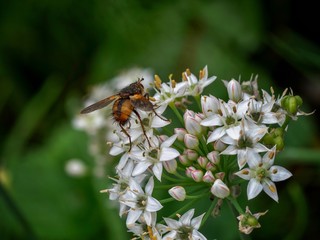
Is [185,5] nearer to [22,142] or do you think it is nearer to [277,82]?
[277,82]

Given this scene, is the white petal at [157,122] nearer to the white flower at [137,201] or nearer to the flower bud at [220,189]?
the white flower at [137,201]

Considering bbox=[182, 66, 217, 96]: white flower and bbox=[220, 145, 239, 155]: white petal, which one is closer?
bbox=[220, 145, 239, 155]: white petal

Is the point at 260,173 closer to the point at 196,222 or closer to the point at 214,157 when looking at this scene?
the point at 214,157

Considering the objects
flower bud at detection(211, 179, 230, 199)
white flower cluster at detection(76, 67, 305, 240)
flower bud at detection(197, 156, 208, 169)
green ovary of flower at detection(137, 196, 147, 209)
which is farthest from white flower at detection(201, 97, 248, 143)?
green ovary of flower at detection(137, 196, 147, 209)

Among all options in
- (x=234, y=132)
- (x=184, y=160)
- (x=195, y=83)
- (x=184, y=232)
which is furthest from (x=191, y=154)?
(x=195, y=83)

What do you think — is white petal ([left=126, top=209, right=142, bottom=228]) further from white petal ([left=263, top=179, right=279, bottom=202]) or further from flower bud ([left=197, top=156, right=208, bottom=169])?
white petal ([left=263, top=179, right=279, bottom=202])

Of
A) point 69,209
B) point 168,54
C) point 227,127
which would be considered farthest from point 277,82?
point 227,127
